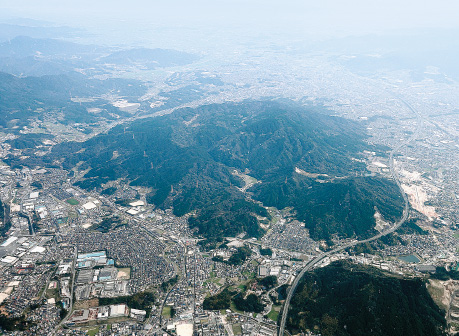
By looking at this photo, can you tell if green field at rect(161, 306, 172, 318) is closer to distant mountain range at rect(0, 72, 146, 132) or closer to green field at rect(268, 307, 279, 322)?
green field at rect(268, 307, 279, 322)

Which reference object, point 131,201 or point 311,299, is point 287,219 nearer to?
point 311,299

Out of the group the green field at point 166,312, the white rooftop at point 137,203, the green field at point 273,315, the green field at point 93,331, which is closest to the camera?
the green field at point 93,331

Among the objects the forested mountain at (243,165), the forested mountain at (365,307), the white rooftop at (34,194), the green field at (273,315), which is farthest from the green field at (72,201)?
the forested mountain at (365,307)

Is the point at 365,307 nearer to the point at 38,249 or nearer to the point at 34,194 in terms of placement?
the point at 38,249

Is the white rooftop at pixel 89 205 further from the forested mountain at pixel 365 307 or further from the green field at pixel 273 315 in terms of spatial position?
the forested mountain at pixel 365 307

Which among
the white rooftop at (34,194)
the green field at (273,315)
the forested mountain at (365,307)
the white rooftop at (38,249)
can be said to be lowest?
the green field at (273,315)

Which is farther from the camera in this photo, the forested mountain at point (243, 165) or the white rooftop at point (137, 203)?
the white rooftop at point (137, 203)

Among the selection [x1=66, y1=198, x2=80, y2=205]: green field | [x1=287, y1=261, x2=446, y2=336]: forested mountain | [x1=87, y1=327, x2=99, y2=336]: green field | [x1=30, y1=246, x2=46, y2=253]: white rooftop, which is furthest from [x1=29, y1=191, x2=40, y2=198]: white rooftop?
[x1=287, y1=261, x2=446, y2=336]: forested mountain
